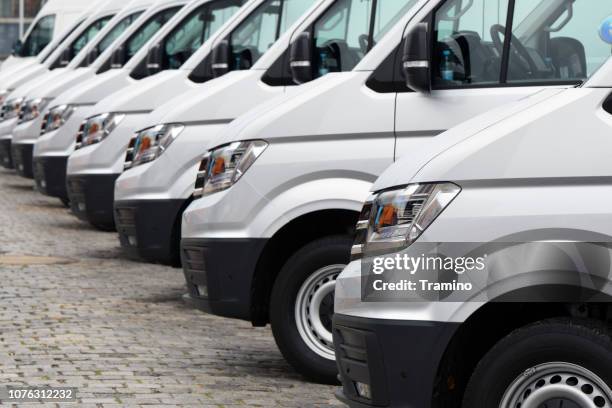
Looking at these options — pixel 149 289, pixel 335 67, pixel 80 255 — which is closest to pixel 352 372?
pixel 335 67

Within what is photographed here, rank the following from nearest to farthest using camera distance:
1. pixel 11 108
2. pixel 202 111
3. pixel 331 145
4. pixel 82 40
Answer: pixel 331 145
pixel 202 111
pixel 11 108
pixel 82 40

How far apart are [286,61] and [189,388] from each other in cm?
278

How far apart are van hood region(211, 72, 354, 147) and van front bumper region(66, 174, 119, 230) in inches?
214

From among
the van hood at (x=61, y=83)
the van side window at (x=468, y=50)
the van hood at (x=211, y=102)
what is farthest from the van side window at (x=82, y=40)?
the van side window at (x=468, y=50)

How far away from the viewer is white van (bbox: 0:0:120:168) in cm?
2011

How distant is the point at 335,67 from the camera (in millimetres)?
9406

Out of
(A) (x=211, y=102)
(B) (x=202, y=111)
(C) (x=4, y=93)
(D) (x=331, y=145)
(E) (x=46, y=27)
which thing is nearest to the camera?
(D) (x=331, y=145)

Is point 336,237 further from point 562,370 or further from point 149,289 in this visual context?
point 149,289

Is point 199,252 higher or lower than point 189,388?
higher

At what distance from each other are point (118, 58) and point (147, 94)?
3.46 metres

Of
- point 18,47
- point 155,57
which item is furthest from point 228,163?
point 18,47

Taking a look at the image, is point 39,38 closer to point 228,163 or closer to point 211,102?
point 211,102

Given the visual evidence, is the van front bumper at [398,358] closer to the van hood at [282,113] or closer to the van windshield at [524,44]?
the van windshield at [524,44]

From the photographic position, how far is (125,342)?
8.90 meters
